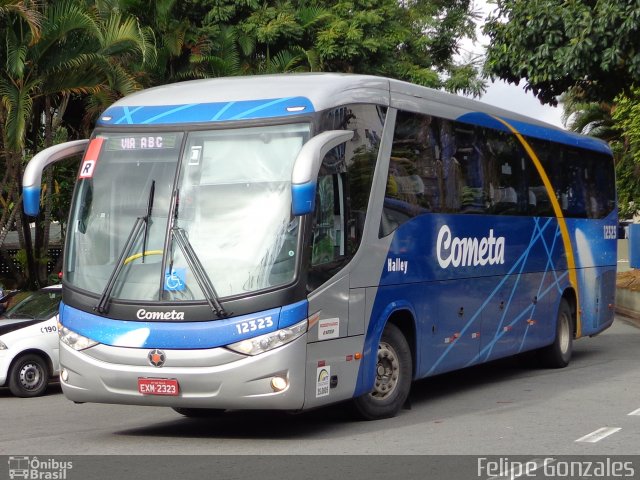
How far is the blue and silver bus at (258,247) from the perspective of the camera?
9.55 metres

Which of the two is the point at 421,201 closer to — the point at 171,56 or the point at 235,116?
the point at 235,116

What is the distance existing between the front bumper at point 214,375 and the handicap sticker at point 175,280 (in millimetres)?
561

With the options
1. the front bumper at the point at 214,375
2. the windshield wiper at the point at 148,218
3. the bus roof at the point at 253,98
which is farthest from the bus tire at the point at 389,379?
the windshield wiper at the point at 148,218

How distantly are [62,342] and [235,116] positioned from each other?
269 cm

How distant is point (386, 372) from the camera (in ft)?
37.2

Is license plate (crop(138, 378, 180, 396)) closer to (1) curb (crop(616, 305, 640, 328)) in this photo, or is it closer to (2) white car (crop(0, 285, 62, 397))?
(2) white car (crop(0, 285, 62, 397))

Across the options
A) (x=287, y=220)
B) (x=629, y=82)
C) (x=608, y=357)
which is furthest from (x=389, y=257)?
(x=629, y=82)

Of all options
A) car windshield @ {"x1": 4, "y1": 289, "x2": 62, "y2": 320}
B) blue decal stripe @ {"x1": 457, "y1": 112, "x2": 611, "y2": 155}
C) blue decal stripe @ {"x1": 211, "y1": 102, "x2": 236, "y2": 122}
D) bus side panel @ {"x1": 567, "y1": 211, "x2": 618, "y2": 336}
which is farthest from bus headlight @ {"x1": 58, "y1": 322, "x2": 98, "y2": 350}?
bus side panel @ {"x1": 567, "y1": 211, "x2": 618, "y2": 336}

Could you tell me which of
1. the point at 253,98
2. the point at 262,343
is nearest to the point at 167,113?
the point at 253,98

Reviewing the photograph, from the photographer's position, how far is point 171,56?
2612 centimetres

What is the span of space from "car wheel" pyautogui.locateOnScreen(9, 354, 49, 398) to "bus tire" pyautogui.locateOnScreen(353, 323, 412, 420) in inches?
220
